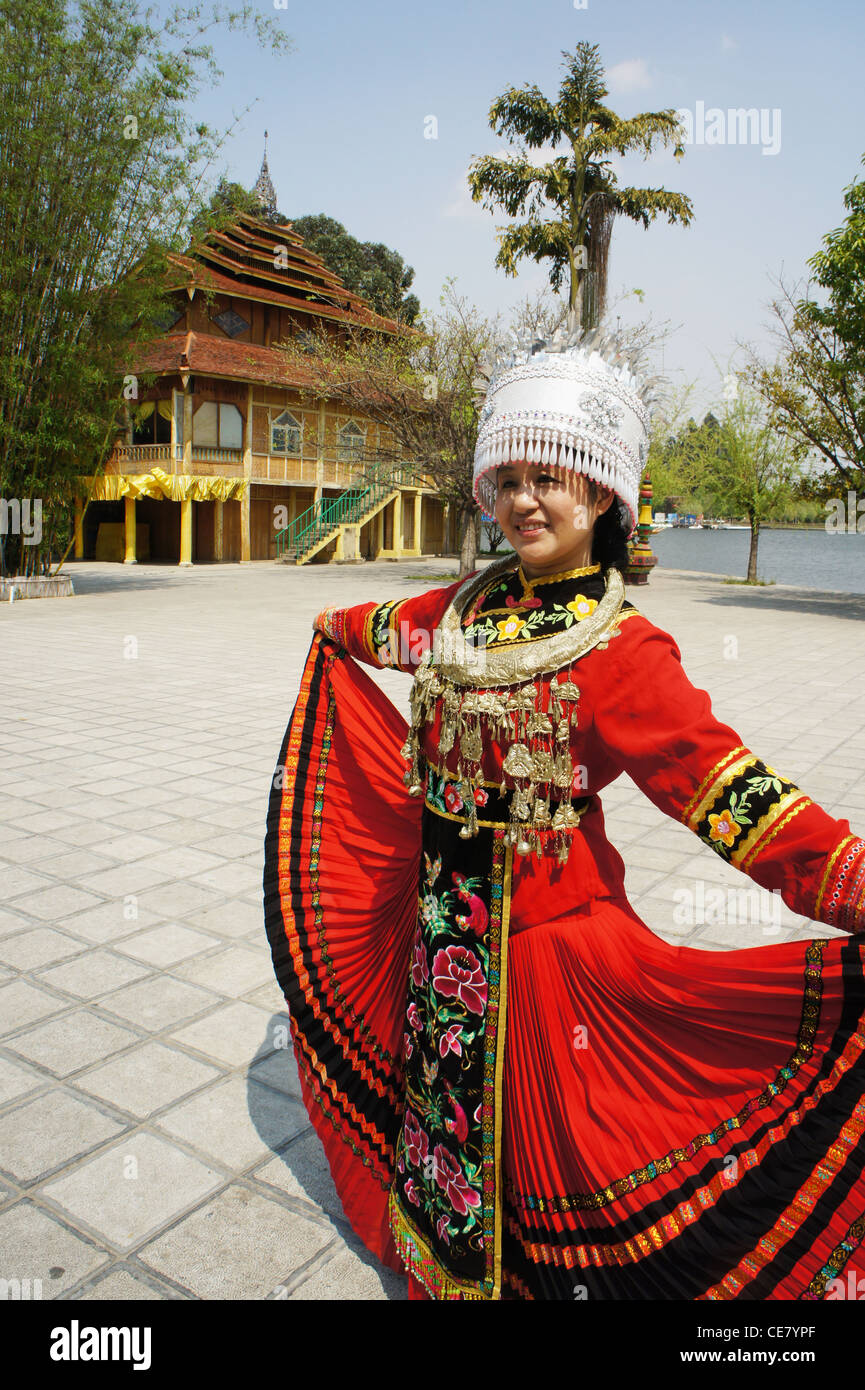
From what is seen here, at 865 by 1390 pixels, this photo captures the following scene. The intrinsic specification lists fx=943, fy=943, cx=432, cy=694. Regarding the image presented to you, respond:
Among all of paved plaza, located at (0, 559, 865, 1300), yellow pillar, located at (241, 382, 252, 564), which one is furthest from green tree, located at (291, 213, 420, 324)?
paved plaza, located at (0, 559, 865, 1300)

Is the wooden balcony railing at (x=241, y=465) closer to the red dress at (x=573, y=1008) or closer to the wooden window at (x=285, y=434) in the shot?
the wooden window at (x=285, y=434)

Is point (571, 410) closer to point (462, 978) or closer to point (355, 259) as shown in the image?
point (462, 978)

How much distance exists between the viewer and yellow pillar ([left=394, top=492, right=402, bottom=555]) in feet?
96.6

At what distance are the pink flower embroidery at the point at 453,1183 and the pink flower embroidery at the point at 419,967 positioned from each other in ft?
1.01

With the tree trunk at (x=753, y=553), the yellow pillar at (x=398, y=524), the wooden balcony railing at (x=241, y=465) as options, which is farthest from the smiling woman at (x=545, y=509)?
the yellow pillar at (x=398, y=524)

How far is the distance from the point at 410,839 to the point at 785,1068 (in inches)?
37.4

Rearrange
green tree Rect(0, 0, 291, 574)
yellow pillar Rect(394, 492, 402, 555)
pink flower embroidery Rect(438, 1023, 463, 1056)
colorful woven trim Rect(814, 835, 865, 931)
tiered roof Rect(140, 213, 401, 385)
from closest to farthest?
1. colorful woven trim Rect(814, 835, 865, 931)
2. pink flower embroidery Rect(438, 1023, 463, 1056)
3. green tree Rect(0, 0, 291, 574)
4. tiered roof Rect(140, 213, 401, 385)
5. yellow pillar Rect(394, 492, 402, 555)

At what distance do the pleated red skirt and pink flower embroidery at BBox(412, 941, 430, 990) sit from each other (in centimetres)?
15

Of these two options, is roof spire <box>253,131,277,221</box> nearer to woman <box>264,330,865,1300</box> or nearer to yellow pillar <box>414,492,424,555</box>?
yellow pillar <box>414,492,424,555</box>

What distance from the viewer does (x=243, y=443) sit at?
25.9 meters

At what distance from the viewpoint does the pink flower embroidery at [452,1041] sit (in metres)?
1.79
